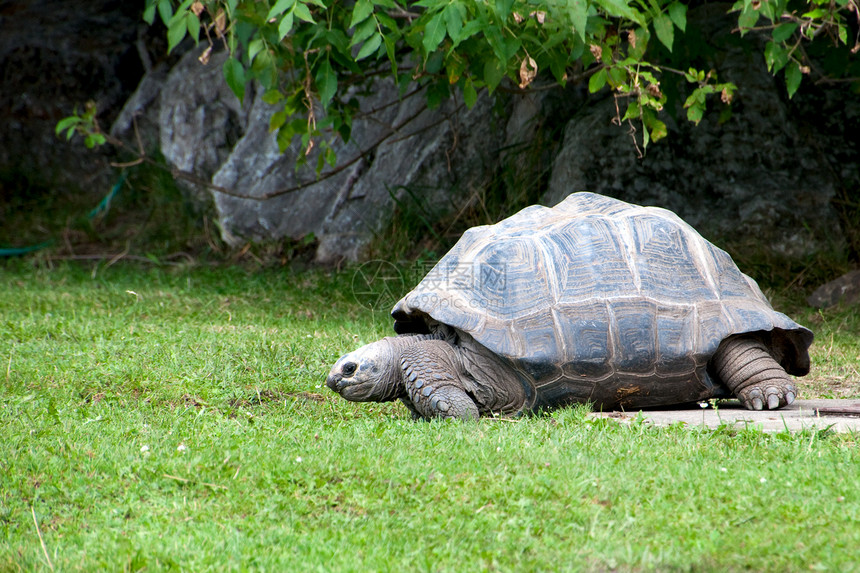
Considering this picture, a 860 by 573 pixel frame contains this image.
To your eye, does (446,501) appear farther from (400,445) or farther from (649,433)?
(649,433)

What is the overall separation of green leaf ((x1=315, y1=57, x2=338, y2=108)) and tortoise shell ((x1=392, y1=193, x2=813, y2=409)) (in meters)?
1.39

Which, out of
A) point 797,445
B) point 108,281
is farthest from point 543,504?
point 108,281

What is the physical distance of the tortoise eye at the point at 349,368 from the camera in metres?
3.81

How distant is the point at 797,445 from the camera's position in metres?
3.18

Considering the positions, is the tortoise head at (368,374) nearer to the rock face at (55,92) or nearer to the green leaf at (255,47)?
the green leaf at (255,47)

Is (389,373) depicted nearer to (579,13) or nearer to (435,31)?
(435,31)

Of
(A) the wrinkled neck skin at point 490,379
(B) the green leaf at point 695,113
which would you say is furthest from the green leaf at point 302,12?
(B) the green leaf at point 695,113

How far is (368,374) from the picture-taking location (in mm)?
3832

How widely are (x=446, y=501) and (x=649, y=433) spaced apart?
1.03 meters

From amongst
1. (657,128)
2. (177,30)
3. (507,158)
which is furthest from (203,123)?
(657,128)

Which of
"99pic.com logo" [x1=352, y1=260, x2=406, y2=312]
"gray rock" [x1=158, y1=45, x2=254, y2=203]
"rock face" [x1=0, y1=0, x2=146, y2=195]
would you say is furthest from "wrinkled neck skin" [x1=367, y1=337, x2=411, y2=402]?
"rock face" [x1=0, y1=0, x2=146, y2=195]

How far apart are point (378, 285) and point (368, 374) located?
3.41m

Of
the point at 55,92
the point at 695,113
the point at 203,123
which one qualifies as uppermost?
the point at 695,113

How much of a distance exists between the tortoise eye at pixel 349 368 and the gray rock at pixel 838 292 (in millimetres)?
Answer: 4121
